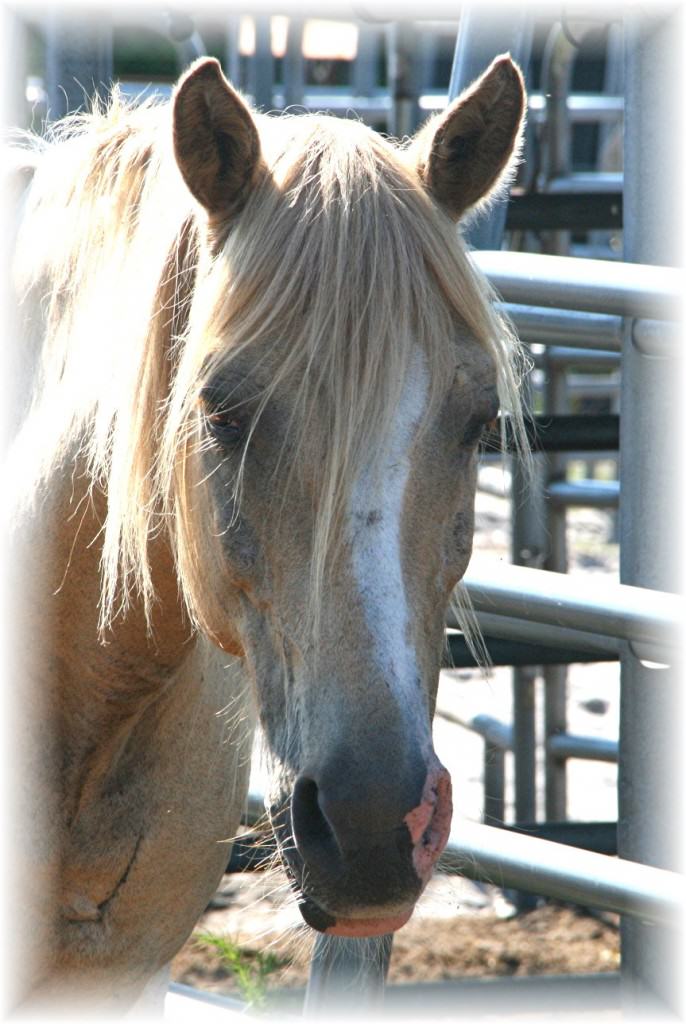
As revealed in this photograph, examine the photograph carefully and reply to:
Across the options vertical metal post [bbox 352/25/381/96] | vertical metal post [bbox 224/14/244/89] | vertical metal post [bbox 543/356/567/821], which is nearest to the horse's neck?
vertical metal post [bbox 543/356/567/821]

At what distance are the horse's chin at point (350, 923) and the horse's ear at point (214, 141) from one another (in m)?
1.02

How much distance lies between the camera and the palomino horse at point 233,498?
4.75 feet

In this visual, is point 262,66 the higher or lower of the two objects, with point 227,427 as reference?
higher

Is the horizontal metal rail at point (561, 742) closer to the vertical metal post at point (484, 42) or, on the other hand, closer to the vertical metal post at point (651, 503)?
the vertical metal post at point (651, 503)

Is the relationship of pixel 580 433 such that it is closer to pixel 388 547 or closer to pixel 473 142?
pixel 473 142

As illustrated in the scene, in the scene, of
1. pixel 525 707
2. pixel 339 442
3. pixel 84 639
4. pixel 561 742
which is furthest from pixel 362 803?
pixel 561 742

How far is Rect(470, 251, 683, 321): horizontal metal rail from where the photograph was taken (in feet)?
6.78

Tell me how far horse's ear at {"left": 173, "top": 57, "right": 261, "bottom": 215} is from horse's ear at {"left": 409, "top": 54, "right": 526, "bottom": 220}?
28 cm

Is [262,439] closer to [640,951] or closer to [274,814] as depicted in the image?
[274,814]

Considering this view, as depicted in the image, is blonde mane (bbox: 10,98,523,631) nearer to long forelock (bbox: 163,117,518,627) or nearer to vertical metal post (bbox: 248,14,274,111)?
long forelock (bbox: 163,117,518,627)

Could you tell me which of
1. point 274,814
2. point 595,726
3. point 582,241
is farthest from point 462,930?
point 582,241

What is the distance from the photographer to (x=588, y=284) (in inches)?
82.9

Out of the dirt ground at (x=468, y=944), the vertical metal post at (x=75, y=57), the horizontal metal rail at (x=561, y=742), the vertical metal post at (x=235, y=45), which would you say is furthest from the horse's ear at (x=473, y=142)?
the vertical metal post at (x=235, y=45)

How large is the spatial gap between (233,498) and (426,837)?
543 mm
